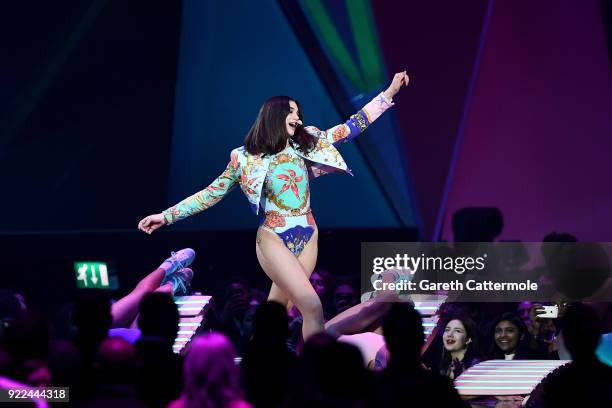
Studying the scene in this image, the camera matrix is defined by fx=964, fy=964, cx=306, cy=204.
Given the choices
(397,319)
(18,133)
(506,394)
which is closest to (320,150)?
(506,394)

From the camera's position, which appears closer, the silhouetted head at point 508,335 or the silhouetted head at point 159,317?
the silhouetted head at point 159,317

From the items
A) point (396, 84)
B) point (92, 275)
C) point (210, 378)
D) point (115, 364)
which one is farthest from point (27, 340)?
point (92, 275)

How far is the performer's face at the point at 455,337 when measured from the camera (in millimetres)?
6617

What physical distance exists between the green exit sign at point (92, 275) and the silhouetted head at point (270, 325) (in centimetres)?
541

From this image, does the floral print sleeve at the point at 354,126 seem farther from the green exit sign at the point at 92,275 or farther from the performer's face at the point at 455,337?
the green exit sign at the point at 92,275

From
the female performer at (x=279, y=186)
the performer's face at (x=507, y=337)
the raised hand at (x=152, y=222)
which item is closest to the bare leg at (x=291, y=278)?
the female performer at (x=279, y=186)

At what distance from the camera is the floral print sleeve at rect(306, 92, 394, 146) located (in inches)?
233

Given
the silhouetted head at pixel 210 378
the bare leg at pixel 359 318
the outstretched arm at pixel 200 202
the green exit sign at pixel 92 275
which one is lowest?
the silhouetted head at pixel 210 378

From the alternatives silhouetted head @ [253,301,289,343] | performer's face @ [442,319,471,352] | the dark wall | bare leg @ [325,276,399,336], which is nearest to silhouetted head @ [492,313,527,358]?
performer's face @ [442,319,471,352]

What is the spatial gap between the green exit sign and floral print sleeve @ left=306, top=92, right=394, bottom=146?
13.1 feet

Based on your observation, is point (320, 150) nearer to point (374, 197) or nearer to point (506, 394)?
point (506, 394)

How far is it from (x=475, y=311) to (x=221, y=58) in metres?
4.28

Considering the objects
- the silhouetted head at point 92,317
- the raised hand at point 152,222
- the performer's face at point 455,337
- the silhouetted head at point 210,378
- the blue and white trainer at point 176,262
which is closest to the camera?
the silhouetted head at point 210,378

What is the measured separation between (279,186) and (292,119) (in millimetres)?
405
